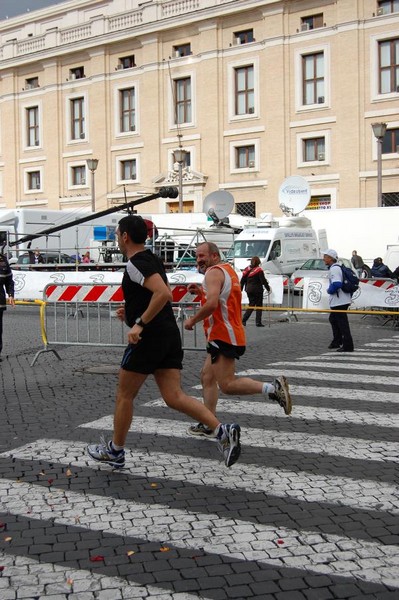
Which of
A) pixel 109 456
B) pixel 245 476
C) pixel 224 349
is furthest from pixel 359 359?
pixel 109 456

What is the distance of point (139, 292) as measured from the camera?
5.51 metres

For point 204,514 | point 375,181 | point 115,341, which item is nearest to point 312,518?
point 204,514

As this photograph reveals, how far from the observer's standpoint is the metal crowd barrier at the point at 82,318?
39.5 ft

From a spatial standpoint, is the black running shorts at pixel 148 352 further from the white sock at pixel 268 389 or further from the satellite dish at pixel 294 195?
the satellite dish at pixel 294 195

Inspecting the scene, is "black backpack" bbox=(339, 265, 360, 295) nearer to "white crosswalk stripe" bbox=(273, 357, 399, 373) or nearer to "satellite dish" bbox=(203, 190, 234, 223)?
"white crosswalk stripe" bbox=(273, 357, 399, 373)

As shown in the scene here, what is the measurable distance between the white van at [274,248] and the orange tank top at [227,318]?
19499 millimetres

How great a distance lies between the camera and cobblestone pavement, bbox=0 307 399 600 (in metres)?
3.84

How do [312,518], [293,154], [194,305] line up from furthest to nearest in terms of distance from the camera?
[293,154], [194,305], [312,518]

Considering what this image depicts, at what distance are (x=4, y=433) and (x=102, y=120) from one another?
4247 cm

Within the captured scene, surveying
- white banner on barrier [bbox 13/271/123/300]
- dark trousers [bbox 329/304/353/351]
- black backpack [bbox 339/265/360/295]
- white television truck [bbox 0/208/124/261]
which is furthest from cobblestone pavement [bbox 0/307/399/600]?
white television truck [bbox 0/208/124/261]

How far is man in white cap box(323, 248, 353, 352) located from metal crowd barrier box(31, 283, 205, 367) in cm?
236

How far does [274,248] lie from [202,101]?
18507mm

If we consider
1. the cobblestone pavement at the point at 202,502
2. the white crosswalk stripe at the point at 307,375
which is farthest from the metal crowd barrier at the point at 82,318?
the cobblestone pavement at the point at 202,502

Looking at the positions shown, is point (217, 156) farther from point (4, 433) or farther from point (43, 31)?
point (4, 433)
